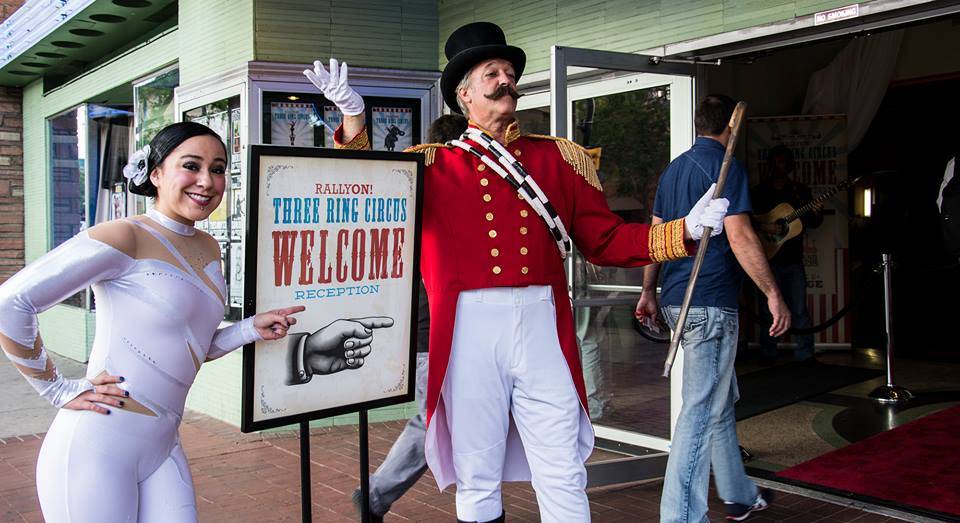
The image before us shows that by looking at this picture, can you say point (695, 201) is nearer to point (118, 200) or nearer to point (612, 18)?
point (612, 18)

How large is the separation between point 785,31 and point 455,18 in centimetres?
297

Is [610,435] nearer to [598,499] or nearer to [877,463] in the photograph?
[598,499]

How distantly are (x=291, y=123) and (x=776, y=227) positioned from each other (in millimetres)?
4444

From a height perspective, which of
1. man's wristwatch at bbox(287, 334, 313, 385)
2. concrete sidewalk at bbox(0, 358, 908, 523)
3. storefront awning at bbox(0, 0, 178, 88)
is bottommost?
concrete sidewalk at bbox(0, 358, 908, 523)

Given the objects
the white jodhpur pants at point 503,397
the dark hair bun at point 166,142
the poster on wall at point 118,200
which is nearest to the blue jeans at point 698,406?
the white jodhpur pants at point 503,397

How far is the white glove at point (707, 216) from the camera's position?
9.39 ft

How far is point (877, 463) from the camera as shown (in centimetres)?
530

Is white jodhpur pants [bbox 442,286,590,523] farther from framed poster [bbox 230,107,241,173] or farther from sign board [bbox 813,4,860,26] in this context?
framed poster [bbox 230,107,241,173]

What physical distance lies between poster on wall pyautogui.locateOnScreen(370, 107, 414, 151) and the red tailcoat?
146 inches

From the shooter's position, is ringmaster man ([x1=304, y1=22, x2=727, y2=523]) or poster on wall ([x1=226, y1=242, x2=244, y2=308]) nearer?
ringmaster man ([x1=304, y1=22, x2=727, y2=523])

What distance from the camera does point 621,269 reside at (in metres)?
5.60

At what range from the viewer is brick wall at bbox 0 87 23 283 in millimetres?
12375

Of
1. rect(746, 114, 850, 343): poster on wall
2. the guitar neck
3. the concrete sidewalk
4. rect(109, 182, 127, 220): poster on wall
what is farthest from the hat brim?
rect(109, 182, 127, 220): poster on wall

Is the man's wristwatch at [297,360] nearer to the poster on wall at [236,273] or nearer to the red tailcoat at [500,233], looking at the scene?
the red tailcoat at [500,233]
